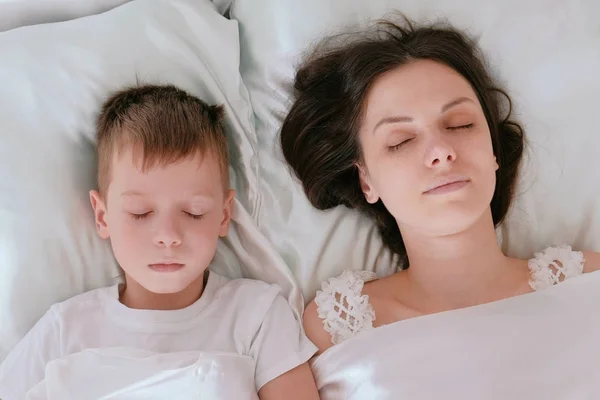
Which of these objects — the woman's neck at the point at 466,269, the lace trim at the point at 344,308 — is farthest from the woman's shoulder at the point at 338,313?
the woman's neck at the point at 466,269

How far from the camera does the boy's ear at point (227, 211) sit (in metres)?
1.45

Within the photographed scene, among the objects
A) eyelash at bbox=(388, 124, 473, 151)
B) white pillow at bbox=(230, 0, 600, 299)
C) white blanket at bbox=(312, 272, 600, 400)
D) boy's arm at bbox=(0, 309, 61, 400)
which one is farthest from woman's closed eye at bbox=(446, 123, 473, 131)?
boy's arm at bbox=(0, 309, 61, 400)

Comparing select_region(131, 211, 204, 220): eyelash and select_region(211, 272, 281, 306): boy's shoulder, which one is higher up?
select_region(131, 211, 204, 220): eyelash

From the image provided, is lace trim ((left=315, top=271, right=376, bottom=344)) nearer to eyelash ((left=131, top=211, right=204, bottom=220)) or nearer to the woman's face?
the woman's face

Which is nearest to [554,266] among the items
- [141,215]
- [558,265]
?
[558,265]

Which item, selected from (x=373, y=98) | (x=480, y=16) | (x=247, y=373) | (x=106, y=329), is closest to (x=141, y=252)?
(x=106, y=329)

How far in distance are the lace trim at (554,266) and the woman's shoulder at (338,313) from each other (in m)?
0.37

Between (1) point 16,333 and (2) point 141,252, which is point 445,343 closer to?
(2) point 141,252

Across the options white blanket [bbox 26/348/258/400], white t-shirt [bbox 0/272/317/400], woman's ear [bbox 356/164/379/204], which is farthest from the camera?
woman's ear [bbox 356/164/379/204]

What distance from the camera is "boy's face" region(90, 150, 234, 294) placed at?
4.33 feet

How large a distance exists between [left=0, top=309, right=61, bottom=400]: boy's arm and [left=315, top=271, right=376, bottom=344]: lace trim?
564 mm

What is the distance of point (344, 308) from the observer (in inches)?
56.7

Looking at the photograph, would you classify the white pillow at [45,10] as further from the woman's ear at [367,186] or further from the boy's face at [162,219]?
the woman's ear at [367,186]

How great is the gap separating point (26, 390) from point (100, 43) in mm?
761
